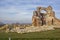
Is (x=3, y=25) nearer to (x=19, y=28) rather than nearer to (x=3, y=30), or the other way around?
(x=3, y=30)

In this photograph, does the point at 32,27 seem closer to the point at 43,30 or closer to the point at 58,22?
the point at 43,30

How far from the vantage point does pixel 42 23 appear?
1606 cm

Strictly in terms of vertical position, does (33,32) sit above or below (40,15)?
below

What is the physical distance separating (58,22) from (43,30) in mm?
2591

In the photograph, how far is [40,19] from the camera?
54.3 ft

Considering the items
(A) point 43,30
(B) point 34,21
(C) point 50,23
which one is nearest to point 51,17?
(C) point 50,23

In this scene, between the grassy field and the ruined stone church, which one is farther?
the ruined stone church

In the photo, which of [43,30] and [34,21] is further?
[34,21]

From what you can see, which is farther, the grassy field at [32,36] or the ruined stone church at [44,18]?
the ruined stone church at [44,18]

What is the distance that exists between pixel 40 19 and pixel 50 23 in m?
1.08

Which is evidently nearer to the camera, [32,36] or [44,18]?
[32,36]

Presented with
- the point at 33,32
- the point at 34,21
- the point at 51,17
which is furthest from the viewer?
the point at 51,17

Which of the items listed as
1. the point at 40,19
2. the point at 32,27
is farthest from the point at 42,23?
the point at 32,27

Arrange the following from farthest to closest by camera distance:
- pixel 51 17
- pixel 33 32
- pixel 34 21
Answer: pixel 51 17 → pixel 34 21 → pixel 33 32
